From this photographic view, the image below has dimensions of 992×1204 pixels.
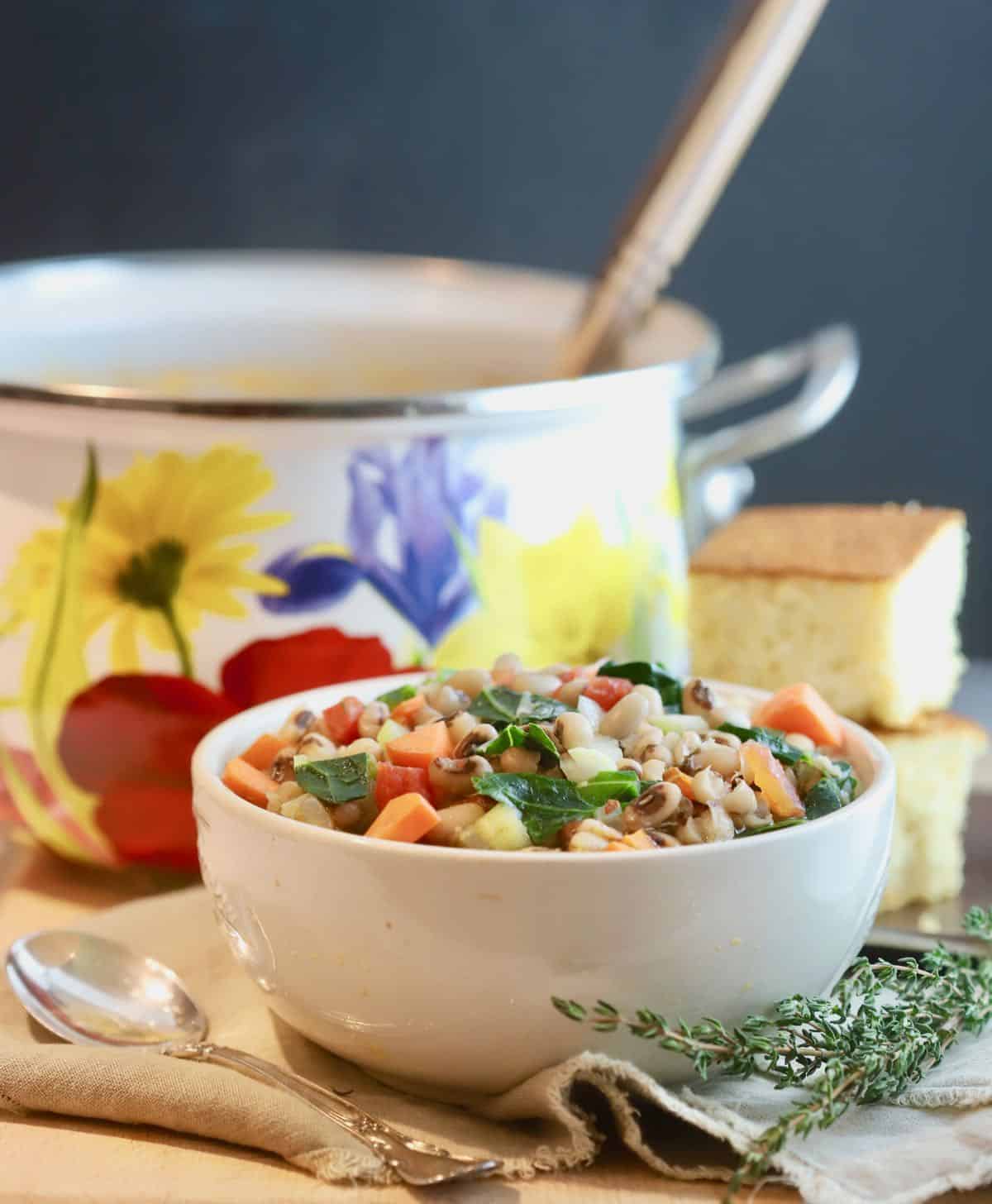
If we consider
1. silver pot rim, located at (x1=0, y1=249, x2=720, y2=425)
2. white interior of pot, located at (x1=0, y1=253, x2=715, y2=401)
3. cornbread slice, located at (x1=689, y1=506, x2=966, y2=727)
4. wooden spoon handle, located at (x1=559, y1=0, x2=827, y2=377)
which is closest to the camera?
silver pot rim, located at (x1=0, y1=249, x2=720, y2=425)

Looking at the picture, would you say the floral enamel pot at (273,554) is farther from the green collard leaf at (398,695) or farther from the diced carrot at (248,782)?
the diced carrot at (248,782)

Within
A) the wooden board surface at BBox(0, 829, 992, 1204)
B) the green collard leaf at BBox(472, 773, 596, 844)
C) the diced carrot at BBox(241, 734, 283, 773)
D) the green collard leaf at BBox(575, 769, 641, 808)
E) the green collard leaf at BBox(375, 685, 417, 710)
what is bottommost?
the wooden board surface at BBox(0, 829, 992, 1204)

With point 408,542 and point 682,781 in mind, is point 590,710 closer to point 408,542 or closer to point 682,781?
point 682,781

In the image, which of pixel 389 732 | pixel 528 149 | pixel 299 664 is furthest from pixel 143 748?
pixel 528 149

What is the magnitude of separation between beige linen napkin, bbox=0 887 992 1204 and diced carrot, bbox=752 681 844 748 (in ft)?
0.63

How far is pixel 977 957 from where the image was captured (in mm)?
1022

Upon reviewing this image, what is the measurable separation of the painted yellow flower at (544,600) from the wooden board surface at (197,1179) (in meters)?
0.47

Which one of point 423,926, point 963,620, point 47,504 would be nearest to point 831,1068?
point 423,926

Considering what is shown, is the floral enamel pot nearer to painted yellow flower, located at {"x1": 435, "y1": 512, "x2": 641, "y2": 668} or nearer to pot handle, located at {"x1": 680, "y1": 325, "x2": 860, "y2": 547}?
painted yellow flower, located at {"x1": 435, "y1": 512, "x2": 641, "y2": 668}

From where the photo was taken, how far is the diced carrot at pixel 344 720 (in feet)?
3.23

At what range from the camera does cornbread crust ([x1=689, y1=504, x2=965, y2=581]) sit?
4.70 feet

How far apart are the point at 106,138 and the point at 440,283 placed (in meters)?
0.84

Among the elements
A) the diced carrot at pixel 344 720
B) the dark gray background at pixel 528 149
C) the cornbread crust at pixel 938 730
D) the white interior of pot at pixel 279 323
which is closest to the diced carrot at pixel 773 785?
the diced carrot at pixel 344 720

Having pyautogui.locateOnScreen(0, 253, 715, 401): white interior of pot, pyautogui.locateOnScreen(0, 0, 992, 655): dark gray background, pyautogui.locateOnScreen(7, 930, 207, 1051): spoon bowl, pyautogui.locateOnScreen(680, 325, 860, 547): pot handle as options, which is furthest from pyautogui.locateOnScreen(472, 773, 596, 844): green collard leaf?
pyautogui.locateOnScreen(0, 0, 992, 655): dark gray background
